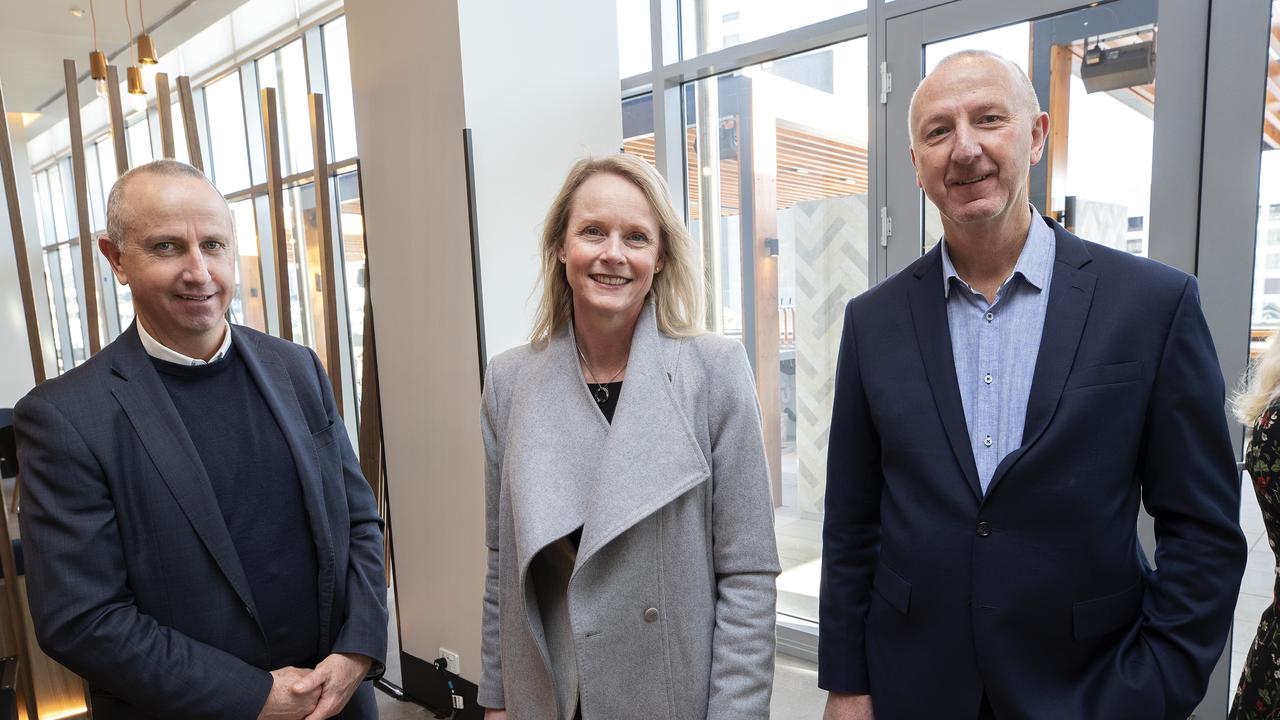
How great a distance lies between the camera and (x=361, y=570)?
1.80 meters

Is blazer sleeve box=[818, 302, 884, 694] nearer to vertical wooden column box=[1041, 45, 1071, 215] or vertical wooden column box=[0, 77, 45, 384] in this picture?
vertical wooden column box=[1041, 45, 1071, 215]

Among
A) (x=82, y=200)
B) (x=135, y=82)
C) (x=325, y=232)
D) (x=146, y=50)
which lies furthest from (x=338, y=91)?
(x=82, y=200)

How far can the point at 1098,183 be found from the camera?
2812mm

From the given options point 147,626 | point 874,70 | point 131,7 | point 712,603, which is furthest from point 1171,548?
point 131,7

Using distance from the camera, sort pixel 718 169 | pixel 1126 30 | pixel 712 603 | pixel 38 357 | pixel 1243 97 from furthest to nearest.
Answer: pixel 718 169
pixel 38 357
pixel 1126 30
pixel 1243 97
pixel 712 603

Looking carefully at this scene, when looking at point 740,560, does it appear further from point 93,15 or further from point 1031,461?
point 93,15

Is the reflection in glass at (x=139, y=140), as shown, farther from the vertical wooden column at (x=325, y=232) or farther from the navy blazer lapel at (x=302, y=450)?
the navy blazer lapel at (x=302, y=450)

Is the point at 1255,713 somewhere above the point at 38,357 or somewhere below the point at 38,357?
below

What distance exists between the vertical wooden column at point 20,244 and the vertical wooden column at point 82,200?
18 centimetres

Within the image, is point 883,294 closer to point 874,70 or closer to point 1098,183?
point 1098,183

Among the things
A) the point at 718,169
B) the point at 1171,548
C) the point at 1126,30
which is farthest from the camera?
the point at 718,169

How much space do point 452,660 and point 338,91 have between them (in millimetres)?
4649

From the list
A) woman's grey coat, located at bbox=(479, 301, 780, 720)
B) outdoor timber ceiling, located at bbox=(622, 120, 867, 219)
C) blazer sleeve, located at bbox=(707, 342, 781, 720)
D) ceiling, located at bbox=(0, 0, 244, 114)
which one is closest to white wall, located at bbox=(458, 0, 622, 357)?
outdoor timber ceiling, located at bbox=(622, 120, 867, 219)

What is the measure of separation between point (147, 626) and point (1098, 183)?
10.5ft
